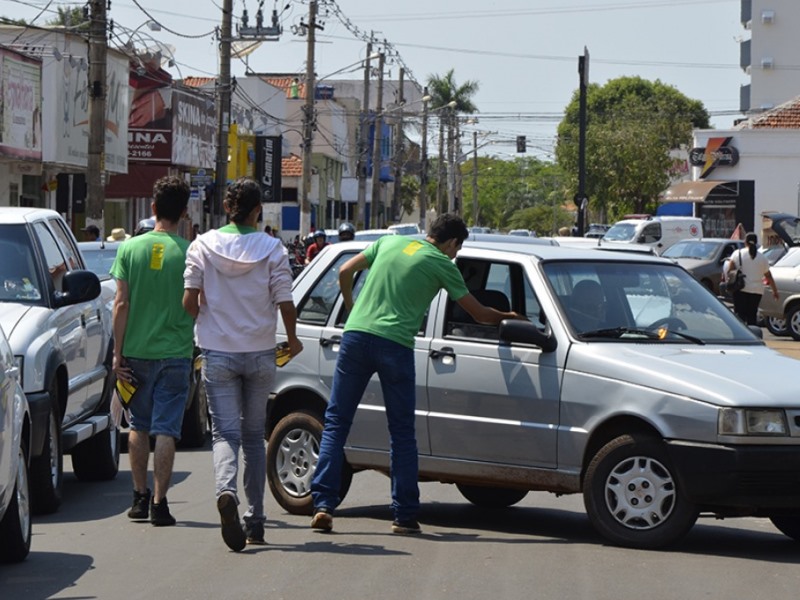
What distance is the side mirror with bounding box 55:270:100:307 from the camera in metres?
10.4

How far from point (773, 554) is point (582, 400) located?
1334mm

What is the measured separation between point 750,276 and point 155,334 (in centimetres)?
1781

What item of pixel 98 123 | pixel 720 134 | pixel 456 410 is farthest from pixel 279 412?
pixel 720 134

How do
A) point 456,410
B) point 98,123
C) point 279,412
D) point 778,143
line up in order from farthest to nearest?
point 778,143 → point 98,123 → point 279,412 → point 456,410

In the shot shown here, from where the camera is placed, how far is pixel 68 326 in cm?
1080

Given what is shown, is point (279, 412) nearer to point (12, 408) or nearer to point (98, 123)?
point (12, 408)

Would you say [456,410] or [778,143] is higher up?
[778,143]

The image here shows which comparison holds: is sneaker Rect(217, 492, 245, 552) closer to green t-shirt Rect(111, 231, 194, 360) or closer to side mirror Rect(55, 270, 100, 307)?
green t-shirt Rect(111, 231, 194, 360)

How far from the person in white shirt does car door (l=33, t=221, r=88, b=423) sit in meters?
16.2

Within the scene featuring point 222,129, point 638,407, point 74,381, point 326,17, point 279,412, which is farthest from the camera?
point 326,17

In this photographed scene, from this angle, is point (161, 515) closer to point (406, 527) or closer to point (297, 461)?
point (297, 461)

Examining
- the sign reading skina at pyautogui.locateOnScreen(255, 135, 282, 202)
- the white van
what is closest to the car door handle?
the white van

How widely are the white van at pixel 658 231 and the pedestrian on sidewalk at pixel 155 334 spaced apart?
41.7m

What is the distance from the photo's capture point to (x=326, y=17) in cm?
5303
